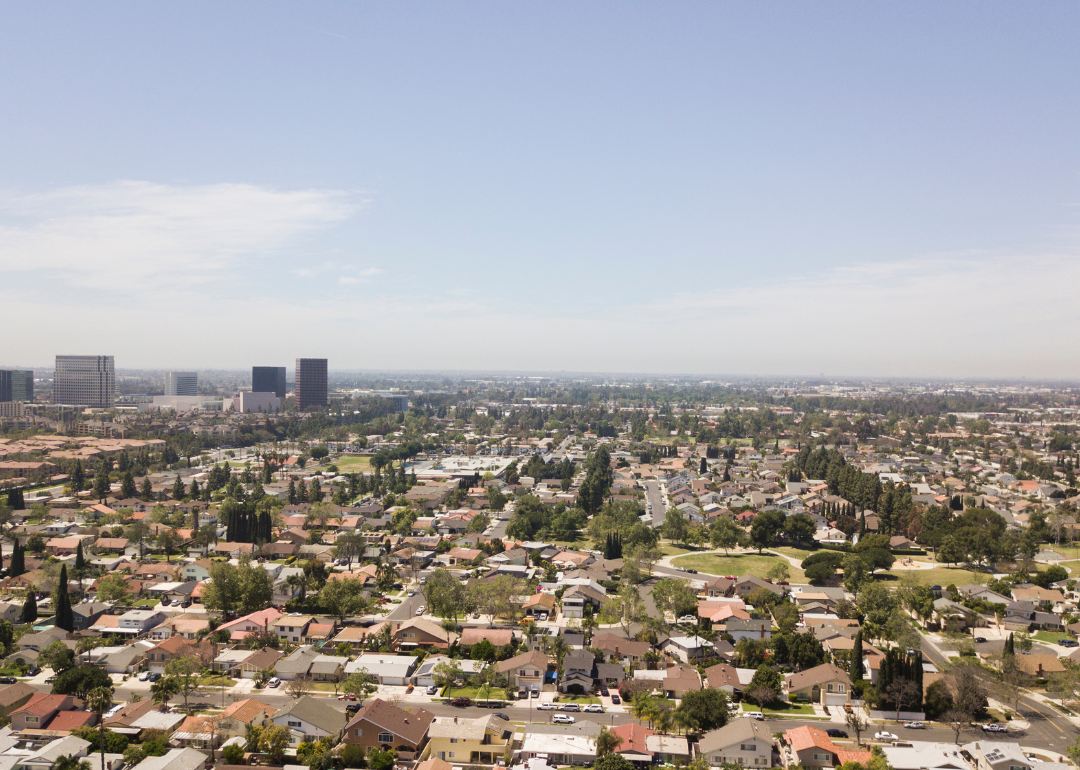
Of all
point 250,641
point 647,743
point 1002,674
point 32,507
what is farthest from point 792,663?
point 32,507

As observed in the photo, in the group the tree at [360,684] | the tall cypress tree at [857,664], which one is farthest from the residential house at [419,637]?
the tall cypress tree at [857,664]

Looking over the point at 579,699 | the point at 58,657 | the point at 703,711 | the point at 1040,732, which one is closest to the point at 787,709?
the point at 703,711

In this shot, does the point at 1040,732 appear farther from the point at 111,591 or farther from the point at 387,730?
the point at 111,591

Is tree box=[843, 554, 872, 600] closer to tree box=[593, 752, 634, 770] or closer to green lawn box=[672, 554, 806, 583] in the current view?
green lawn box=[672, 554, 806, 583]

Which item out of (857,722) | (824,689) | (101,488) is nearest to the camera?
(857,722)

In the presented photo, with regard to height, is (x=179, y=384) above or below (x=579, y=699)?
above
